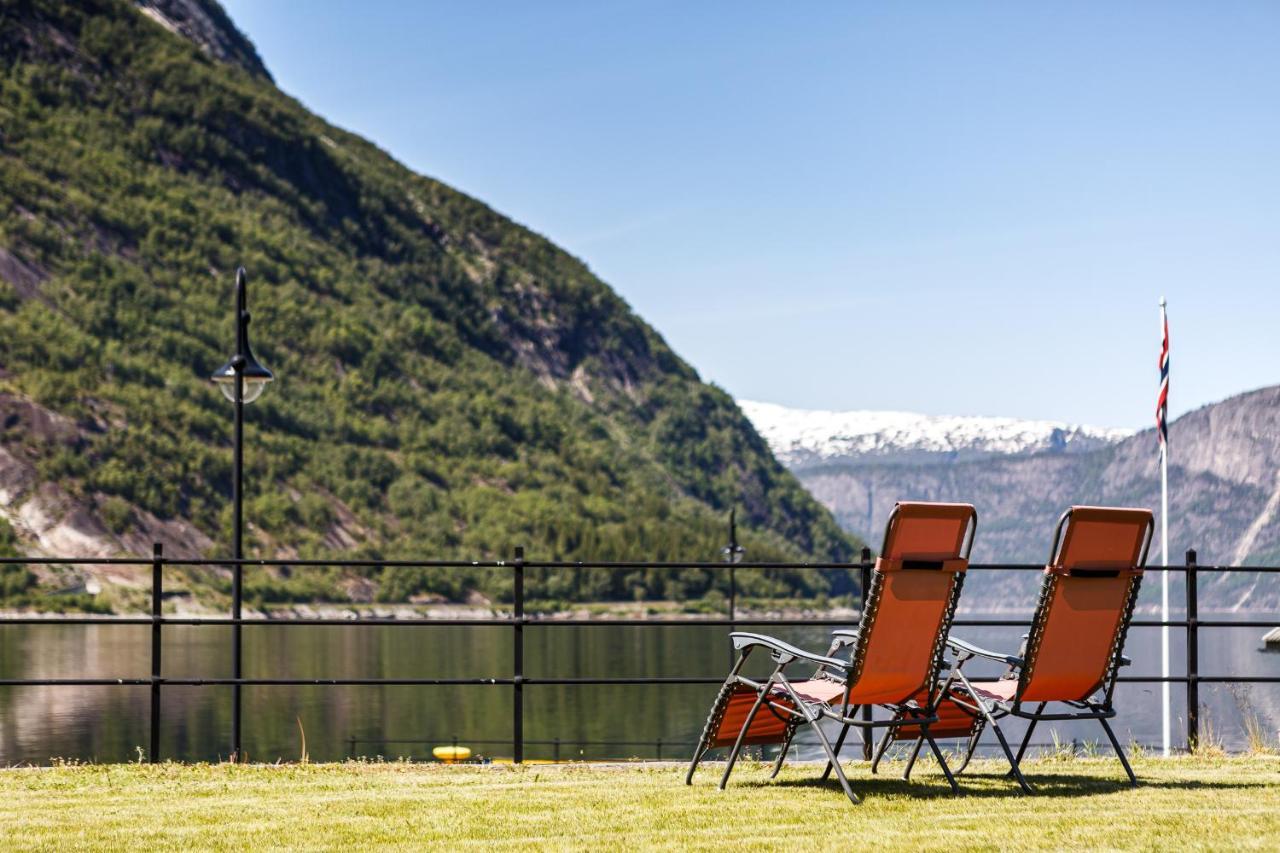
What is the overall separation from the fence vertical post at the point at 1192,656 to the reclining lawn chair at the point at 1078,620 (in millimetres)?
2106

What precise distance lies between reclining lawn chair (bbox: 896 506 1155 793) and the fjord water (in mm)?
3270

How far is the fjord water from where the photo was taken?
166 feet

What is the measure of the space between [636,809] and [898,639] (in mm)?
1448

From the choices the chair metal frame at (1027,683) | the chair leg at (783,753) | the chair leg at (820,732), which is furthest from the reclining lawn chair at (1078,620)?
the chair leg at (820,732)

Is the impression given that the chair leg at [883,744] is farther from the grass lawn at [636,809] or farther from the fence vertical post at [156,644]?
the fence vertical post at [156,644]

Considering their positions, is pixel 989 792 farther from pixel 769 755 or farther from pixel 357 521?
pixel 357 521

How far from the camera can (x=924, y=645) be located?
805 cm

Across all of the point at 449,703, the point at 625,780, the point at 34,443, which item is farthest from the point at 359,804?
the point at 34,443

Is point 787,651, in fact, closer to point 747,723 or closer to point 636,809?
point 747,723

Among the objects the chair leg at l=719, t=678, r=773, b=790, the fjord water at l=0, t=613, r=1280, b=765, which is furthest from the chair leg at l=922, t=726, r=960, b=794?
the fjord water at l=0, t=613, r=1280, b=765

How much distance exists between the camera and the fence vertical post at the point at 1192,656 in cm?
1060

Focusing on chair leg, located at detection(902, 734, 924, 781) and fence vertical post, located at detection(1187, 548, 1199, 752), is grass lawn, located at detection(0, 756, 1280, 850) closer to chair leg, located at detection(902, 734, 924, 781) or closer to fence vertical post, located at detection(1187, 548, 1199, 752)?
chair leg, located at detection(902, 734, 924, 781)

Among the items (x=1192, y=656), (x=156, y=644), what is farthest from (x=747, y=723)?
(x=156, y=644)

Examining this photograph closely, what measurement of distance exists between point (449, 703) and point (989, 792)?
6429 cm
